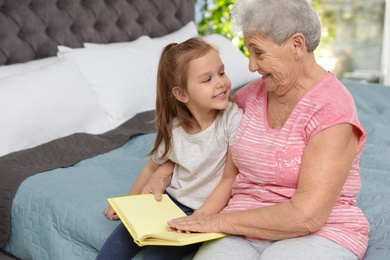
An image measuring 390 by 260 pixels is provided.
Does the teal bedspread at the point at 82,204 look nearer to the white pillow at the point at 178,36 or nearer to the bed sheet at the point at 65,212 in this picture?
the bed sheet at the point at 65,212

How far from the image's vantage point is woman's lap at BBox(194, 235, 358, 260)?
136 cm

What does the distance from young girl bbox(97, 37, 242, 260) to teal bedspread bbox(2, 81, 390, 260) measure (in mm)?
116

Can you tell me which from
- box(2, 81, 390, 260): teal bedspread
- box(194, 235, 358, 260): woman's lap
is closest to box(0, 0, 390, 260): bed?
box(2, 81, 390, 260): teal bedspread

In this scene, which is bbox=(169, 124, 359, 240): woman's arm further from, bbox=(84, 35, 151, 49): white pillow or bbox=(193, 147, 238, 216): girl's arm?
bbox=(84, 35, 151, 49): white pillow

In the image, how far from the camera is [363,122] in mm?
2686

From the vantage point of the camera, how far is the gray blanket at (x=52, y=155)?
2027 mm

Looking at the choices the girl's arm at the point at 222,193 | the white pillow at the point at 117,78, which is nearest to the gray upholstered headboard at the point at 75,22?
the white pillow at the point at 117,78

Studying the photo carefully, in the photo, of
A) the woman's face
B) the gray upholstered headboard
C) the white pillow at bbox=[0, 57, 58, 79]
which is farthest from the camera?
the gray upholstered headboard

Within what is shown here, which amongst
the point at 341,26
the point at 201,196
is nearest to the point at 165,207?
the point at 201,196

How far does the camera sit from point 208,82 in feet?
5.48

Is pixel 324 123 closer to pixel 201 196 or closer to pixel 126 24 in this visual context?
pixel 201 196

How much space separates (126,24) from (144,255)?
2.06m

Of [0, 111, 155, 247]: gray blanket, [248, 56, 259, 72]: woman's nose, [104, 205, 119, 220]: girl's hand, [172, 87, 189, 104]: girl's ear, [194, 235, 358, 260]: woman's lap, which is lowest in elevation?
[0, 111, 155, 247]: gray blanket

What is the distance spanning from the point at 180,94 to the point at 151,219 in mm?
387
